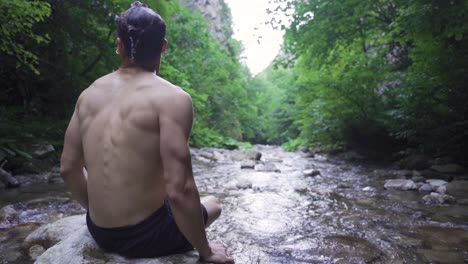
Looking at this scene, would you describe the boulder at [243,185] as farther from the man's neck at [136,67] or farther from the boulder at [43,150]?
the boulder at [43,150]

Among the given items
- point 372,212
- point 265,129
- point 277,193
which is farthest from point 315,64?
point 265,129

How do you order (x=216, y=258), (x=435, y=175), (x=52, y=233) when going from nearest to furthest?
1. (x=216, y=258)
2. (x=52, y=233)
3. (x=435, y=175)

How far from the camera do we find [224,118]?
27078 mm

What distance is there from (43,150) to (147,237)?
6495 mm

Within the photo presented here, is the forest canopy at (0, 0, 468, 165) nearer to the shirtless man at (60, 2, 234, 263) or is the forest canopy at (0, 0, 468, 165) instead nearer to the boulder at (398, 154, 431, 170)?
the boulder at (398, 154, 431, 170)

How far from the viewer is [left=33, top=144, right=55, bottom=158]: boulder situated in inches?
280

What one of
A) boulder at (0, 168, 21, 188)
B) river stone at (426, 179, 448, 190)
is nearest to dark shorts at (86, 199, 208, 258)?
river stone at (426, 179, 448, 190)

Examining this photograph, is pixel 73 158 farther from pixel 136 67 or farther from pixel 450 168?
pixel 450 168

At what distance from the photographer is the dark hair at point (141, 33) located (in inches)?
72.2

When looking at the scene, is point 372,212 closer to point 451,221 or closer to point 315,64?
point 451,221

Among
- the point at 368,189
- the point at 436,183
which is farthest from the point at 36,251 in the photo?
the point at 436,183

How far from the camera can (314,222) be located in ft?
12.2

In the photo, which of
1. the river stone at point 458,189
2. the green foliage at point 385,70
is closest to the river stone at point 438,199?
the river stone at point 458,189

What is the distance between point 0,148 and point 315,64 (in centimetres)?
860
